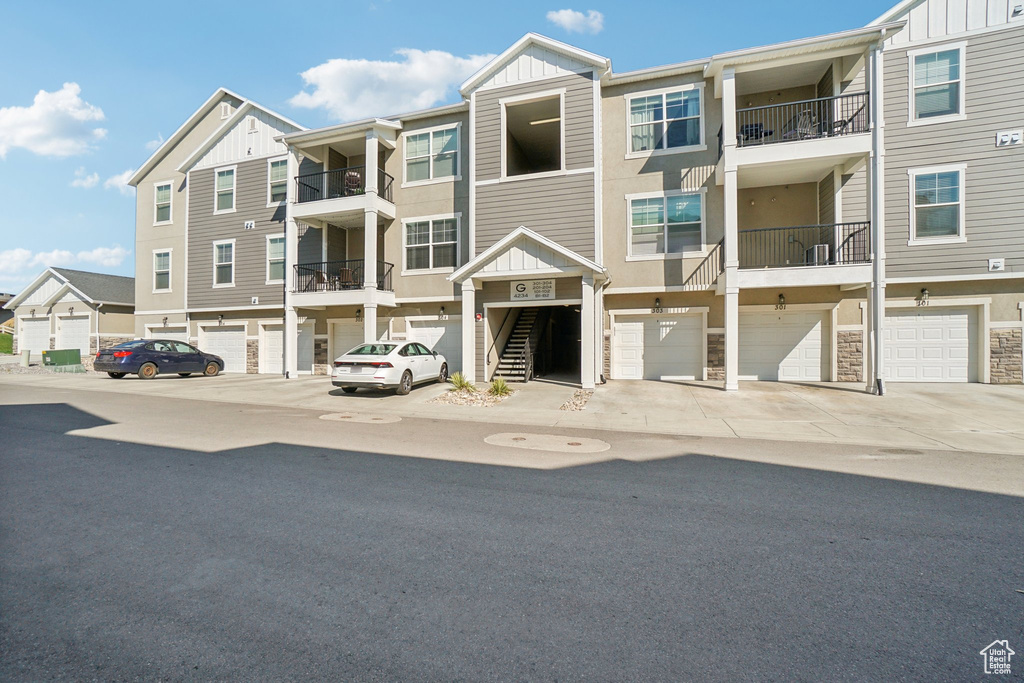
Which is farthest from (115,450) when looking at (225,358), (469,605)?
(225,358)

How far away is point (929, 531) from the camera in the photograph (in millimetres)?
4016

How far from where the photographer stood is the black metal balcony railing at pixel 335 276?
59.7ft

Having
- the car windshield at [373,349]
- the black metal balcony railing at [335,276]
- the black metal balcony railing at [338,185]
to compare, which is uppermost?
the black metal balcony railing at [338,185]

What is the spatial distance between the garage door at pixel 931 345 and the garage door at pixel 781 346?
1787mm

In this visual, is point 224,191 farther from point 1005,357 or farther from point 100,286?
point 1005,357

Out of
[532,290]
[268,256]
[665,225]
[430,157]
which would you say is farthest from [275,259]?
[665,225]

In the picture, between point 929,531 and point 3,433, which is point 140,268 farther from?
point 929,531

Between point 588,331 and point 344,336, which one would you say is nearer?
point 588,331

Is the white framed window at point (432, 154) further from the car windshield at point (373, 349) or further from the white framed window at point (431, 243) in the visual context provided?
the car windshield at point (373, 349)

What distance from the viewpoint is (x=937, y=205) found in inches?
544

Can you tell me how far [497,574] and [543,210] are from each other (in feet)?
45.5

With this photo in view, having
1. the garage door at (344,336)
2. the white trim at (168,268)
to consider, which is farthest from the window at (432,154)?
the white trim at (168,268)

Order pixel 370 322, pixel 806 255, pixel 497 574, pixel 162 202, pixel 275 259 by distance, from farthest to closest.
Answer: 1. pixel 162 202
2. pixel 275 259
3. pixel 370 322
4. pixel 806 255
5. pixel 497 574

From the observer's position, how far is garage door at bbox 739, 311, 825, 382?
49.0 ft
